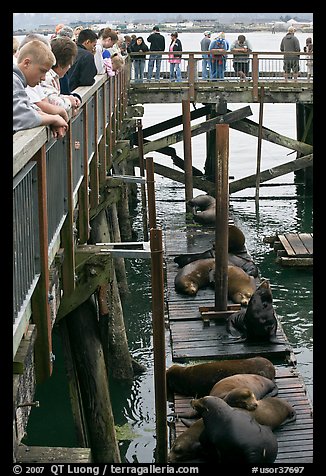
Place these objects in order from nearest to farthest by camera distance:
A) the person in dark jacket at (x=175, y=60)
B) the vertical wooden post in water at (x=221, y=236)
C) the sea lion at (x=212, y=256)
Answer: the vertical wooden post in water at (x=221, y=236), the sea lion at (x=212, y=256), the person in dark jacket at (x=175, y=60)

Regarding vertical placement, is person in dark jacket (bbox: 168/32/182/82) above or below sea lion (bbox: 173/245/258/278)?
above

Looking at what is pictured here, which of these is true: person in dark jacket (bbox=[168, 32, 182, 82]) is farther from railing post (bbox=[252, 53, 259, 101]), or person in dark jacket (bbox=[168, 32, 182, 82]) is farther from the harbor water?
the harbor water

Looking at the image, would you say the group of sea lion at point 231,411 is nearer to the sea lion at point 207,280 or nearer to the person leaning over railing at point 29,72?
the sea lion at point 207,280

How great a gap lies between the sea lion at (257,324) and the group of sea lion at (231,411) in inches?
44.3

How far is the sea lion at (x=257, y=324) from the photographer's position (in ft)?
39.3

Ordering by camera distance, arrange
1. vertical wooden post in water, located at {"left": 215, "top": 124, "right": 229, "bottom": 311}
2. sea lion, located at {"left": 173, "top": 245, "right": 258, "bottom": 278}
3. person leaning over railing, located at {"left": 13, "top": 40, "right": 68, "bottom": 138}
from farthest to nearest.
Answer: sea lion, located at {"left": 173, "top": 245, "right": 258, "bottom": 278}
vertical wooden post in water, located at {"left": 215, "top": 124, "right": 229, "bottom": 311}
person leaning over railing, located at {"left": 13, "top": 40, "right": 68, "bottom": 138}

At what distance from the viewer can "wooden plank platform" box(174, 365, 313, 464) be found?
8.98 metres

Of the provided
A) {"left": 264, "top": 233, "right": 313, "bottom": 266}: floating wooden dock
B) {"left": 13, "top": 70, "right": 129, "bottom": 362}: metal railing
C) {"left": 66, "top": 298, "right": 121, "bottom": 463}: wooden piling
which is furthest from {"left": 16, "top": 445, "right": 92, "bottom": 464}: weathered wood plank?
{"left": 264, "top": 233, "right": 313, "bottom": 266}: floating wooden dock

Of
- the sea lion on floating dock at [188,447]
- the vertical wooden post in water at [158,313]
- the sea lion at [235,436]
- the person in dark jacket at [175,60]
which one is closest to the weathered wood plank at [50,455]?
the vertical wooden post in water at [158,313]

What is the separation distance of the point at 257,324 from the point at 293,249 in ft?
22.9

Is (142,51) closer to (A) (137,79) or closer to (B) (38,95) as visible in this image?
(A) (137,79)

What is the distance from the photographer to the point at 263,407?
31.1ft

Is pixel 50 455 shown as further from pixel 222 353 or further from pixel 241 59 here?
pixel 241 59

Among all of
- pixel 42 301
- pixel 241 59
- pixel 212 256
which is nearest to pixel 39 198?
pixel 42 301
